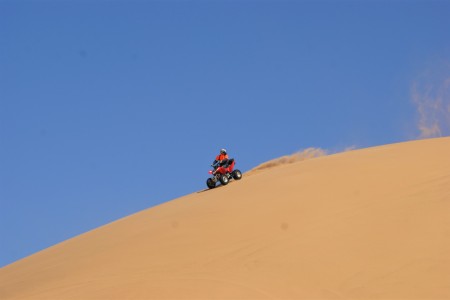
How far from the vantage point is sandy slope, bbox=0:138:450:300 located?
8.62 metres

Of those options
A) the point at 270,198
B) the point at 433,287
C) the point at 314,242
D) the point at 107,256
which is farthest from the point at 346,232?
the point at 107,256

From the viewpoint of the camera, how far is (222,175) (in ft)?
55.2

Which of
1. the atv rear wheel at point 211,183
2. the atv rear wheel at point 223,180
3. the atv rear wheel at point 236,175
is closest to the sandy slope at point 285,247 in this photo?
the atv rear wheel at point 223,180

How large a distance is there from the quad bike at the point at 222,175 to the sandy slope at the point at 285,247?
2.33 metres

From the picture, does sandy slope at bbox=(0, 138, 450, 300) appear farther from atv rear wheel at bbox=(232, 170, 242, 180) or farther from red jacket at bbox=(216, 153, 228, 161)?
atv rear wheel at bbox=(232, 170, 242, 180)

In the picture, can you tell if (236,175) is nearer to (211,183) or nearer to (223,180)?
(223,180)

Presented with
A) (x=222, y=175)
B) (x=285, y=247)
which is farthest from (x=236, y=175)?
→ (x=285, y=247)

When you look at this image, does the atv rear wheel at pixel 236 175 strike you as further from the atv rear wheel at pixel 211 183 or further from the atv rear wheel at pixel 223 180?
the atv rear wheel at pixel 211 183

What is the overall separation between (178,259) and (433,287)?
150 inches

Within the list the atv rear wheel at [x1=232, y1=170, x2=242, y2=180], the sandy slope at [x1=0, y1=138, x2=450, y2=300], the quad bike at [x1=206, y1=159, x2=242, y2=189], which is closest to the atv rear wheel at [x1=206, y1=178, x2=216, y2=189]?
the quad bike at [x1=206, y1=159, x2=242, y2=189]

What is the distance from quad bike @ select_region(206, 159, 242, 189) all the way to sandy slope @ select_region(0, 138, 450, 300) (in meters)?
2.33

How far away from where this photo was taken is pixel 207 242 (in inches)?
415

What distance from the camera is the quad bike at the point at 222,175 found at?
16.8m

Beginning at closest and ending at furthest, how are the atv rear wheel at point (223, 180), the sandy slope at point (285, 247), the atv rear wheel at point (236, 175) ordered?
1. the sandy slope at point (285, 247)
2. the atv rear wheel at point (223, 180)
3. the atv rear wheel at point (236, 175)
